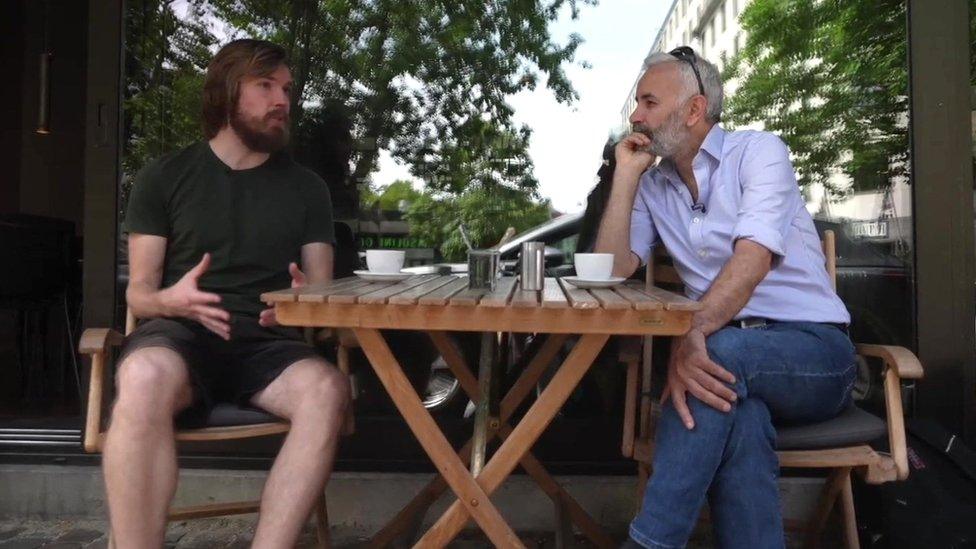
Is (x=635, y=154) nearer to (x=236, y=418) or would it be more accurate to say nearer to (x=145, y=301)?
(x=236, y=418)

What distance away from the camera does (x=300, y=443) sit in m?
2.12

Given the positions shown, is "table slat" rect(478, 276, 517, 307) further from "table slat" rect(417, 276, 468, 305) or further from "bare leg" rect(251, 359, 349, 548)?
"bare leg" rect(251, 359, 349, 548)

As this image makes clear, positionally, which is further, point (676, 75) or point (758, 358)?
point (676, 75)

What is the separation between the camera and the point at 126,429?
202 cm

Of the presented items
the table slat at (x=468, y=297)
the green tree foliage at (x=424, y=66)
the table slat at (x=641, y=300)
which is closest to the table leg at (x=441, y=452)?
the table slat at (x=468, y=297)

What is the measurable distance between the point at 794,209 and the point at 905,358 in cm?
50

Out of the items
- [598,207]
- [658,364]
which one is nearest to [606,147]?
[598,207]

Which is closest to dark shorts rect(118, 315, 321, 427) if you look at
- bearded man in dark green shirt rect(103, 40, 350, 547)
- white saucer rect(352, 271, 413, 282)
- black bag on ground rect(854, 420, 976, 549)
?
bearded man in dark green shirt rect(103, 40, 350, 547)

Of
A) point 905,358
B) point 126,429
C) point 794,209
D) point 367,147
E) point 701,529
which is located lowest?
point 701,529

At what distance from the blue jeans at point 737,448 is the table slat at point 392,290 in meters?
0.72

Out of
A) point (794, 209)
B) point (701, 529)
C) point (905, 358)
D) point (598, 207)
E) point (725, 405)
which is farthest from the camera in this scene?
point (598, 207)

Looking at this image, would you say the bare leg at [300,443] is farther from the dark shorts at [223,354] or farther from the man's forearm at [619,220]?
the man's forearm at [619,220]

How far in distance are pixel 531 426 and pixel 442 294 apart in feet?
1.26

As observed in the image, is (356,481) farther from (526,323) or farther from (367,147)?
(526,323)
